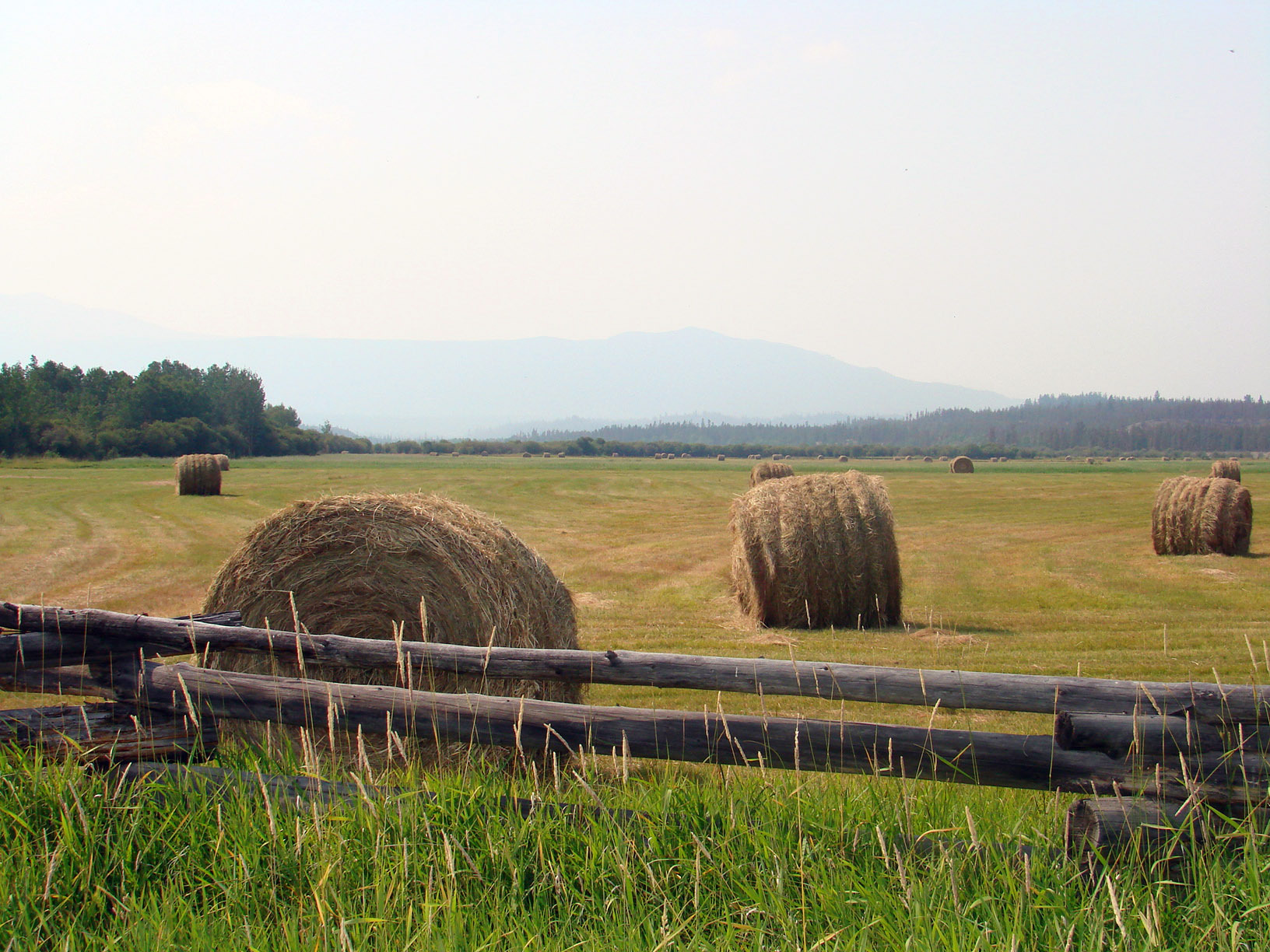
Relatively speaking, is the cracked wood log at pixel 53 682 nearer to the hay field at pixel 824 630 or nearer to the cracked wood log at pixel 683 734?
the cracked wood log at pixel 683 734

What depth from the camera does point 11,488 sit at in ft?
126

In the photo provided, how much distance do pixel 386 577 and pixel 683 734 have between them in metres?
3.66

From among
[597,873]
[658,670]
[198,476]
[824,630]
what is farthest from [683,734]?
[198,476]

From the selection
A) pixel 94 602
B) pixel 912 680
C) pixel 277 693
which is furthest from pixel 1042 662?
pixel 94 602

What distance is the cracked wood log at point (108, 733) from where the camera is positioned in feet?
14.8

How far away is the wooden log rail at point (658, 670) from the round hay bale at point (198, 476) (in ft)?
113

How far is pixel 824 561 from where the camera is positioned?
1316 cm

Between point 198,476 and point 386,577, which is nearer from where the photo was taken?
point 386,577

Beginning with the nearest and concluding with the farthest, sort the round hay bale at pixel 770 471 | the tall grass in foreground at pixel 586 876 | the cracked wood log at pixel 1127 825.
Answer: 1. the tall grass in foreground at pixel 586 876
2. the cracked wood log at pixel 1127 825
3. the round hay bale at pixel 770 471

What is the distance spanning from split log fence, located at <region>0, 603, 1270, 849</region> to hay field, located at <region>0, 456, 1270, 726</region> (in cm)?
67

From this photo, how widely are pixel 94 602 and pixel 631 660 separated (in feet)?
40.3

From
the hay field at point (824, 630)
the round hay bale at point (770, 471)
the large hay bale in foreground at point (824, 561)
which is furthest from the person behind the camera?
the round hay bale at point (770, 471)

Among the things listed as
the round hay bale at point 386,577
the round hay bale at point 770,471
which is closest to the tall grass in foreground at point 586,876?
the round hay bale at point 386,577

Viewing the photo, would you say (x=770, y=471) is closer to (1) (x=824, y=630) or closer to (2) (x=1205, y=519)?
(2) (x=1205, y=519)
